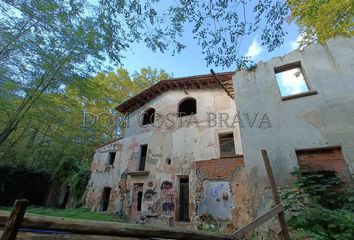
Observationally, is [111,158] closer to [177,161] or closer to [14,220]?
[177,161]

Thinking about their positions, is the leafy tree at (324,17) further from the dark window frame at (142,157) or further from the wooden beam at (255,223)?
the dark window frame at (142,157)

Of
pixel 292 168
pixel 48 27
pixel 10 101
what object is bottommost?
pixel 292 168

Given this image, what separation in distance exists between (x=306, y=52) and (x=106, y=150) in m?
14.0

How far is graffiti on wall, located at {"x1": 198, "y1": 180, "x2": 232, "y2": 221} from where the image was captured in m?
8.66

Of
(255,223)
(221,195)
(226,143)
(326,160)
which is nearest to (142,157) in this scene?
(226,143)

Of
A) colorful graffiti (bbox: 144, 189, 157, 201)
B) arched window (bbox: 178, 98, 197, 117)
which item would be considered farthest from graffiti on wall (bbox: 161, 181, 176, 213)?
arched window (bbox: 178, 98, 197, 117)

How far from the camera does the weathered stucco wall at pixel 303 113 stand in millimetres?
5738

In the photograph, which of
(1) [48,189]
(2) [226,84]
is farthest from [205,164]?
(1) [48,189]

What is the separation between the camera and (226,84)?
32.7ft

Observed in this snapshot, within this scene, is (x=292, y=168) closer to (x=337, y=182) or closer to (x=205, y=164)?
(x=337, y=182)

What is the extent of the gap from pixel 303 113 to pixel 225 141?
5165 mm

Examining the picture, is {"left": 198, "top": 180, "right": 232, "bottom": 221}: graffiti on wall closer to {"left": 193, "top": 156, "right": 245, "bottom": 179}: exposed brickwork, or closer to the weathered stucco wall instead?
{"left": 193, "top": 156, "right": 245, "bottom": 179}: exposed brickwork

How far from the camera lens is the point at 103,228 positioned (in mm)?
2223

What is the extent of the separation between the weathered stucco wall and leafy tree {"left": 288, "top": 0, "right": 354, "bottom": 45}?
0.43 meters
